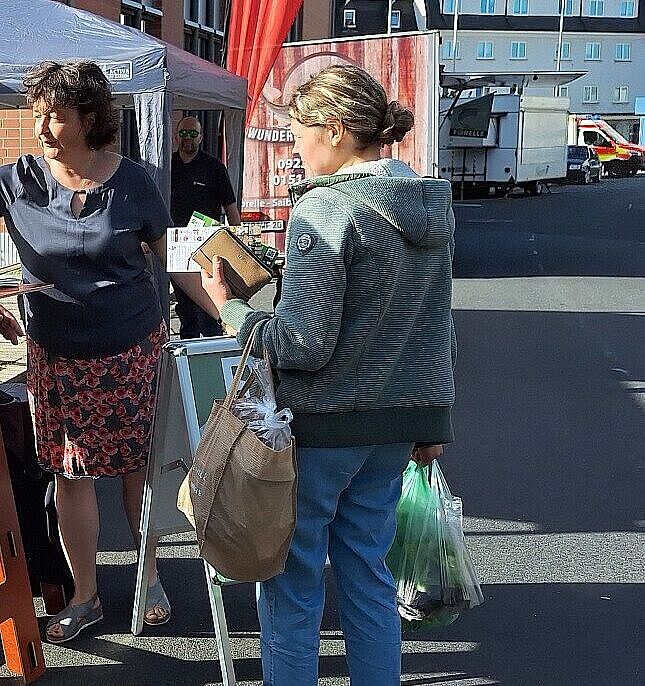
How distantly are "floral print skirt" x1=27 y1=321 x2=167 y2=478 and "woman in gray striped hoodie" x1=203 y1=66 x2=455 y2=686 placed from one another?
0.80 meters

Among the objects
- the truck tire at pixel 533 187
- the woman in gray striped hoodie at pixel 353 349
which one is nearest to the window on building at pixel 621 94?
the truck tire at pixel 533 187

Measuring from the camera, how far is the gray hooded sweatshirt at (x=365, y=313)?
104 inches

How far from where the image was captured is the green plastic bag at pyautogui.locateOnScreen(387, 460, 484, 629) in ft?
12.0

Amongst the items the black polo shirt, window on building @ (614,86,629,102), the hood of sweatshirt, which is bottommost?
window on building @ (614,86,629,102)

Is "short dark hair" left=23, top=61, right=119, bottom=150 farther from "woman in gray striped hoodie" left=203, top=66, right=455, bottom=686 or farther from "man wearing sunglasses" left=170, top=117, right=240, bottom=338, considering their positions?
"man wearing sunglasses" left=170, top=117, right=240, bottom=338

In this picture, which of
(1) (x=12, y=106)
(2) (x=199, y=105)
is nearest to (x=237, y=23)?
(2) (x=199, y=105)

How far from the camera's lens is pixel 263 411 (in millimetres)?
2725

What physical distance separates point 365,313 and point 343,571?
0.75m

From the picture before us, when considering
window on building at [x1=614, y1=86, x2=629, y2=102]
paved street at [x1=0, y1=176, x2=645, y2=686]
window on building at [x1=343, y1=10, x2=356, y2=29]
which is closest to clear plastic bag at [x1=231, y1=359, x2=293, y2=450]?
paved street at [x1=0, y1=176, x2=645, y2=686]

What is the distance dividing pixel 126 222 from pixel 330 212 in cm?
113

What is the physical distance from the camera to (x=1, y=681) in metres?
3.60

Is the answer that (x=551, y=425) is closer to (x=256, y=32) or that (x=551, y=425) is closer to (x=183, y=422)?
(x=183, y=422)

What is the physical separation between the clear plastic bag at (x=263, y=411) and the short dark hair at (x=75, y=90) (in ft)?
3.77

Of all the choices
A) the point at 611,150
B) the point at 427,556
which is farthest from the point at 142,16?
the point at 611,150
